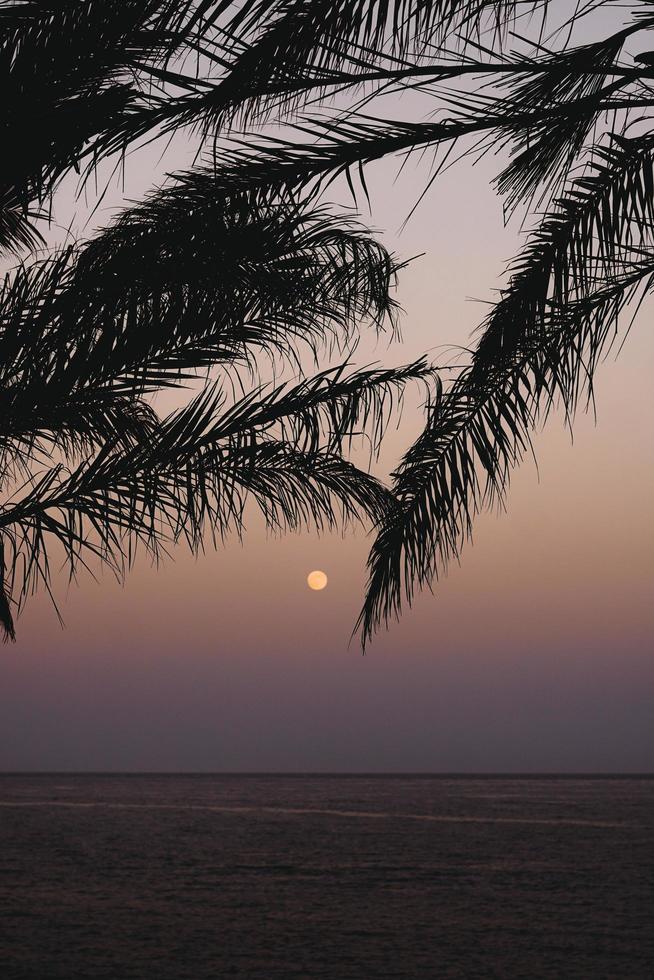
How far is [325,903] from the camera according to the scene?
1345 centimetres

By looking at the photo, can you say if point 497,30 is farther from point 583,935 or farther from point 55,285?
point 583,935

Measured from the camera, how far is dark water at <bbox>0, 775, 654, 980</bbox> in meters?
9.47

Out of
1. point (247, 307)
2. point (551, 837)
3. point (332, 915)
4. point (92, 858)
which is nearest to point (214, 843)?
point (92, 858)

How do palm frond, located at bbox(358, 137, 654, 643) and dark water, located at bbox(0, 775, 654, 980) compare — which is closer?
palm frond, located at bbox(358, 137, 654, 643)

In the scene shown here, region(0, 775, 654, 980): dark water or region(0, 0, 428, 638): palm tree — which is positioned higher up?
region(0, 0, 428, 638): palm tree

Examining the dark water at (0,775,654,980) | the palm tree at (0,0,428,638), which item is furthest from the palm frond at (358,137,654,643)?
the dark water at (0,775,654,980)

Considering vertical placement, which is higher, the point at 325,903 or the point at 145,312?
the point at 145,312

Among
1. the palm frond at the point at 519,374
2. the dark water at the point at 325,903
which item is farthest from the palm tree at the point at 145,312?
the dark water at the point at 325,903

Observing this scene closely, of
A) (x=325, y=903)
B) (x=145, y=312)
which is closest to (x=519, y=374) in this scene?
(x=145, y=312)

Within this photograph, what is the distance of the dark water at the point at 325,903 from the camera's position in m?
9.47

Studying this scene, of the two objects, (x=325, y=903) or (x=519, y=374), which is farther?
(x=325, y=903)

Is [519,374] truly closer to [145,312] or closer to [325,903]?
[145,312]

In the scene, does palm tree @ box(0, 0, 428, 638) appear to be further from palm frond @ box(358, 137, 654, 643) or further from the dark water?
the dark water

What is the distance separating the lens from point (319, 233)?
6.41 m
